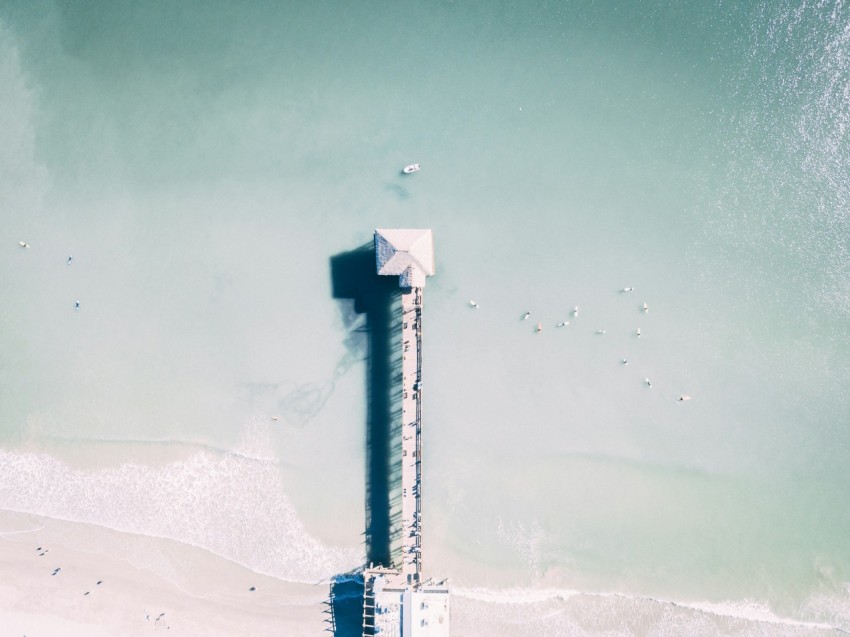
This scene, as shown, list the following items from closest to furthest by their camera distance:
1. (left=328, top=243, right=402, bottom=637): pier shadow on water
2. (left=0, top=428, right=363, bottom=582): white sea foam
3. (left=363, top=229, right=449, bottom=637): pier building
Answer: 1. (left=363, top=229, right=449, bottom=637): pier building
2. (left=328, top=243, right=402, bottom=637): pier shadow on water
3. (left=0, top=428, right=363, bottom=582): white sea foam

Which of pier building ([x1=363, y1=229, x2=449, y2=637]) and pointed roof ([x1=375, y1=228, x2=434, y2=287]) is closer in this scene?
pier building ([x1=363, y1=229, x2=449, y2=637])

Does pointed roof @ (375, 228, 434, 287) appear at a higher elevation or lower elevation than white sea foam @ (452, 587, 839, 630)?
higher

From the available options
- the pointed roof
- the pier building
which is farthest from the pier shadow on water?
the pointed roof

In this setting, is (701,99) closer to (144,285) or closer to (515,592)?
(515,592)

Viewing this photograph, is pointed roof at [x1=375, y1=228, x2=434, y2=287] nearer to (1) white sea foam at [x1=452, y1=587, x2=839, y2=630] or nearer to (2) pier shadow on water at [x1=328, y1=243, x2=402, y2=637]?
(2) pier shadow on water at [x1=328, y1=243, x2=402, y2=637]

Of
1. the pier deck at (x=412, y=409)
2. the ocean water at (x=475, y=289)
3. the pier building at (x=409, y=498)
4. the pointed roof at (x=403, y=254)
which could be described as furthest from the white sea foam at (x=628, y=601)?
the pointed roof at (x=403, y=254)

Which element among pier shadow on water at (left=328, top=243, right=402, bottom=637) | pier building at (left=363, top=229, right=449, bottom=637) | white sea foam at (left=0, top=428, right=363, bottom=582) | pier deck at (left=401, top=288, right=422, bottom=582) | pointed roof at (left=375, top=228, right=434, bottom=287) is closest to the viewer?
pier building at (left=363, top=229, right=449, bottom=637)
